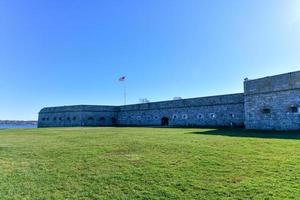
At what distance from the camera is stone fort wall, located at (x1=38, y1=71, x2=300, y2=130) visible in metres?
A: 14.4

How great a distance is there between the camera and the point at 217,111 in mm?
21906

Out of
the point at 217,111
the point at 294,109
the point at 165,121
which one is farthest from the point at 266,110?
the point at 165,121

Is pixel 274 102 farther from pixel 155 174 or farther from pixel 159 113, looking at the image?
pixel 159 113

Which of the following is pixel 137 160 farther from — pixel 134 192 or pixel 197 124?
pixel 197 124

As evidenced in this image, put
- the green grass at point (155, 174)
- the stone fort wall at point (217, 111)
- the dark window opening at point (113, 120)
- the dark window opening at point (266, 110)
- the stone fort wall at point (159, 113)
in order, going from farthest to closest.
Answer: the dark window opening at point (113, 120)
the stone fort wall at point (159, 113)
the dark window opening at point (266, 110)
the stone fort wall at point (217, 111)
the green grass at point (155, 174)

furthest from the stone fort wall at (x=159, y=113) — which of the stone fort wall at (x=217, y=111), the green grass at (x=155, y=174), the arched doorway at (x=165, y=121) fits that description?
the green grass at (x=155, y=174)

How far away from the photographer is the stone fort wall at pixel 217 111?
14.4 metres

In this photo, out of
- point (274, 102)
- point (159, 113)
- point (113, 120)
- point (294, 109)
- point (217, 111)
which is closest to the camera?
point (294, 109)

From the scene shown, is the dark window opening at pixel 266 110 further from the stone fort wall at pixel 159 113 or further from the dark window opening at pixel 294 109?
the stone fort wall at pixel 159 113

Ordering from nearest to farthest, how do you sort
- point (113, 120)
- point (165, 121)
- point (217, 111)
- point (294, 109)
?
point (294, 109)
point (217, 111)
point (165, 121)
point (113, 120)

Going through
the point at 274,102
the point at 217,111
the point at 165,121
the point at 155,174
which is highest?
the point at 274,102

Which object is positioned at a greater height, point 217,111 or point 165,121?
point 217,111

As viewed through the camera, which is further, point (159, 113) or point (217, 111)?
point (159, 113)

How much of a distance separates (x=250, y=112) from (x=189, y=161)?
1224 centimetres
